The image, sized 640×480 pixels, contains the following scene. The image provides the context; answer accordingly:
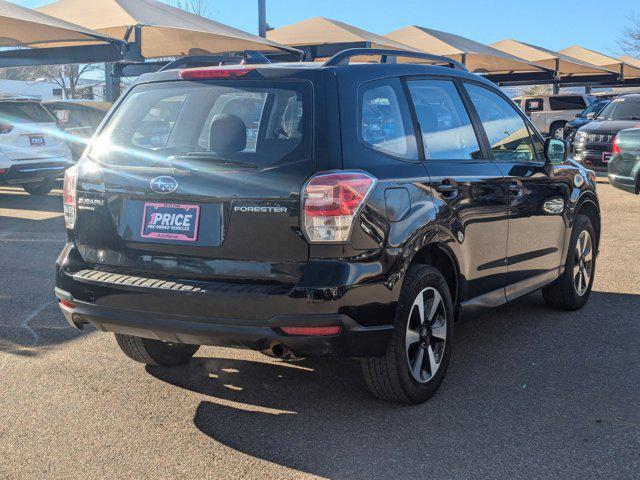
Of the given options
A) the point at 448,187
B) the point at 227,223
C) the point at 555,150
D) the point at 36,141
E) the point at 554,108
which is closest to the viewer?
the point at 227,223

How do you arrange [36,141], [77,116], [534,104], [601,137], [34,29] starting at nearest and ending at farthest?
1. [36,141]
2. [34,29]
3. [601,137]
4. [77,116]
5. [534,104]

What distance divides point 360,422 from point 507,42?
31.0 meters

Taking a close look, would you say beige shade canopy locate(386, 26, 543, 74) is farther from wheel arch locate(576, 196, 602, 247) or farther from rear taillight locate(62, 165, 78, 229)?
rear taillight locate(62, 165, 78, 229)

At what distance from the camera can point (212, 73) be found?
12.8 feet

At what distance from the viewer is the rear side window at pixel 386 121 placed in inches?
150

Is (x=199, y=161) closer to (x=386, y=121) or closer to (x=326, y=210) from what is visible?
(x=326, y=210)

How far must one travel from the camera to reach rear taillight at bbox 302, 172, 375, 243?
3.48 meters

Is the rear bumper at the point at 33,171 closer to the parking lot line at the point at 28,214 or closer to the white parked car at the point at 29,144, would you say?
the white parked car at the point at 29,144

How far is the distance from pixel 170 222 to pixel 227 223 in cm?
29

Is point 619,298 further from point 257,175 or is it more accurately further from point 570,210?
point 257,175

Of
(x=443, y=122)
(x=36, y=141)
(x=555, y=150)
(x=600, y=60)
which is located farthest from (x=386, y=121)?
(x=600, y=60)

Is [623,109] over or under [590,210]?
over

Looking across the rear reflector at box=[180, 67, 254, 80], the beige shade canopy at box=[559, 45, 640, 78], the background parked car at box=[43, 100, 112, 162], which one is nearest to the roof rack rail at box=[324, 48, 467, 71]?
the rear reflector at box=[180, 67, 254, 80]

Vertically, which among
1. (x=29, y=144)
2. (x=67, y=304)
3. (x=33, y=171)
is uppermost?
(x=67, y=304)
